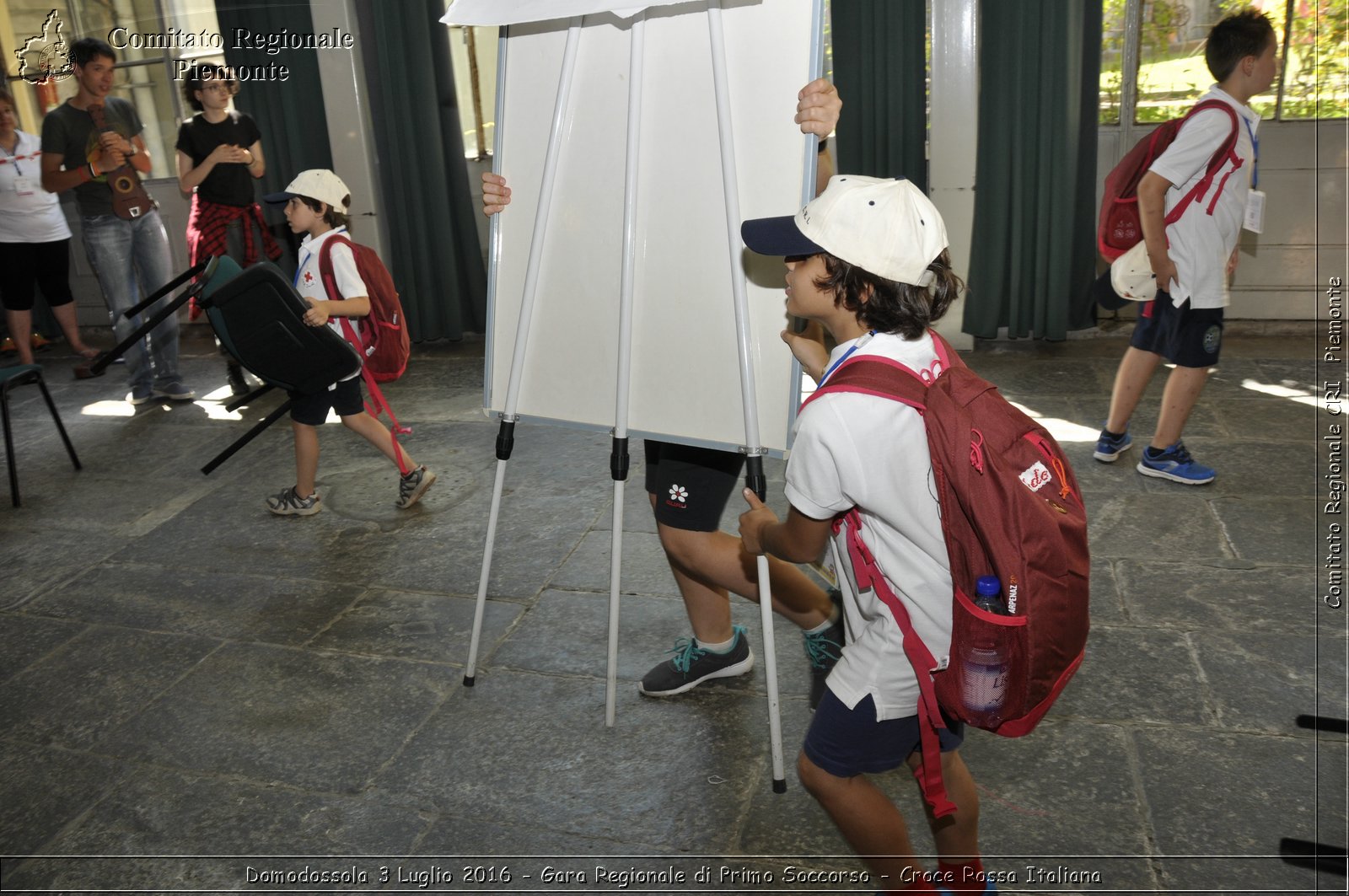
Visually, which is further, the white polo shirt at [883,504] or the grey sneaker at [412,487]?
the grey sneaker at [412,487]

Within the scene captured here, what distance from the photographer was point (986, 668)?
1547 millimetres

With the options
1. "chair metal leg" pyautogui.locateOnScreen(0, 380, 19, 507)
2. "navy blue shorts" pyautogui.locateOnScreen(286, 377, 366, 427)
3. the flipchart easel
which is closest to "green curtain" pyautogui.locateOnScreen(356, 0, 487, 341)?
"navy blue shorts" pyautogui.locateOnScreen(286, 377, 366, 427)

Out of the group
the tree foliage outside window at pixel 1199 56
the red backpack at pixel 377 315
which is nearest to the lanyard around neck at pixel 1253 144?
the tree foliage outside window at pixel 1199 56

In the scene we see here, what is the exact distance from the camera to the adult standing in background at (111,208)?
5.33 meters

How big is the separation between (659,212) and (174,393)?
441cm

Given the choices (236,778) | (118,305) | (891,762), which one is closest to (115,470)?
(118,305)

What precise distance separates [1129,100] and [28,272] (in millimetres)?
6190

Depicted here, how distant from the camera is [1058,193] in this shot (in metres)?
5.42

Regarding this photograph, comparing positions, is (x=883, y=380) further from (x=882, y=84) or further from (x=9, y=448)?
(x=882, y=84)

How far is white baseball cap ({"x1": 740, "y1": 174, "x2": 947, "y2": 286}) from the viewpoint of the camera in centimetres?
164

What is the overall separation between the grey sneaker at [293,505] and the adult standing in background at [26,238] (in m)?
2.57

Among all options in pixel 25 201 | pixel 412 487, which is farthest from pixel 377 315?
pixel 25 201

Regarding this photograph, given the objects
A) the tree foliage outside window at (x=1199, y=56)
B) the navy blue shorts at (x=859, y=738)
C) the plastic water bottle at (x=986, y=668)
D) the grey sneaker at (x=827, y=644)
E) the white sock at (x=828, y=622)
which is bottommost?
the grey sneaker at (x=827, y=644)

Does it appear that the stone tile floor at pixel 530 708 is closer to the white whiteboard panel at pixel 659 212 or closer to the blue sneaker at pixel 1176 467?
the blue sneaker at pixel 1176 467
